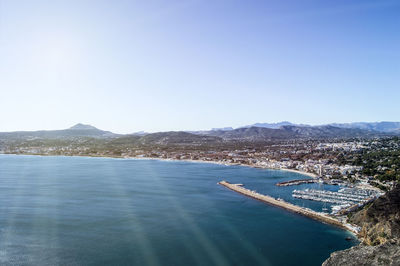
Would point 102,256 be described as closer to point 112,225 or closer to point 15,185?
point 112,225

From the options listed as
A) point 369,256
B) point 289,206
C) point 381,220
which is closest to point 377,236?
point 381,220

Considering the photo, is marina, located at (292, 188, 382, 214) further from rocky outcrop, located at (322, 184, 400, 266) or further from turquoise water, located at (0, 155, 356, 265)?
rocky outcrop, located at (322, 184, 400, 266)

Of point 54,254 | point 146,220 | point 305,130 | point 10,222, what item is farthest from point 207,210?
point 305,130

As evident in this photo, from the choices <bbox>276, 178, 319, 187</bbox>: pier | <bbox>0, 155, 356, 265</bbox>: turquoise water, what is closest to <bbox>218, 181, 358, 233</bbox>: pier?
<bbox>0, 155, 356, 265</bbox>: turquoise water

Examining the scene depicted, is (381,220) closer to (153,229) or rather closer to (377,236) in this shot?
(377,236)

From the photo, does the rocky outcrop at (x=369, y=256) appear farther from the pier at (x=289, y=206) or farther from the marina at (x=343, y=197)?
the marina at (x=343, y=197)
